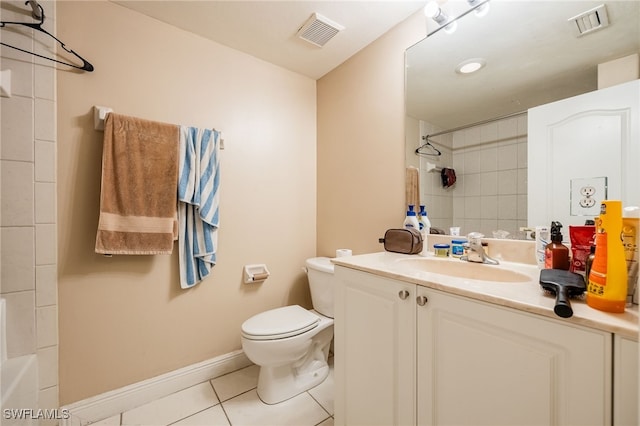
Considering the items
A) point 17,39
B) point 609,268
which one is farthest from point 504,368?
point 17,39

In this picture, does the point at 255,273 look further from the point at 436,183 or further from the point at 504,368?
the point at 504,368

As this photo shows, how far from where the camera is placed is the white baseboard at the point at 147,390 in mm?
1278

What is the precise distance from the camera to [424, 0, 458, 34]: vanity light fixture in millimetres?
1254

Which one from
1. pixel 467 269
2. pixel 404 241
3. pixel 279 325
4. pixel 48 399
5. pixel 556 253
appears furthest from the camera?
pixel 279 325

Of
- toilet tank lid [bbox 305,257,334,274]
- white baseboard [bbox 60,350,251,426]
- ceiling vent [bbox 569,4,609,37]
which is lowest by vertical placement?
white baseboard [bbox 60,350,251,426]

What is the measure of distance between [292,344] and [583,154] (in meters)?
1.51

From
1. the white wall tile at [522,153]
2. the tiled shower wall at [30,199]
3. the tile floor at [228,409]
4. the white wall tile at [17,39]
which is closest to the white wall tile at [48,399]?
the tiled shower wall at [30,199]

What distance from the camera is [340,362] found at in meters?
1.13

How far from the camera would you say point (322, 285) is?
1706 mm

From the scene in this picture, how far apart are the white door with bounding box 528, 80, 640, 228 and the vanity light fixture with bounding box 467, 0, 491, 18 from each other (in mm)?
528

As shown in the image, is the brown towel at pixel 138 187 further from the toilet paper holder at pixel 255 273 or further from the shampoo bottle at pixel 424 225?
the shampoo bottle at pixel 424 225

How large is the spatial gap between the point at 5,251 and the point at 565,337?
2.00m

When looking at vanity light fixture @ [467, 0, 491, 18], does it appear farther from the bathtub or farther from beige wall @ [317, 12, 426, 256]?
the bathtub

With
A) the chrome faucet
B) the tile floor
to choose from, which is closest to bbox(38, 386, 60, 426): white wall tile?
the tile floor
